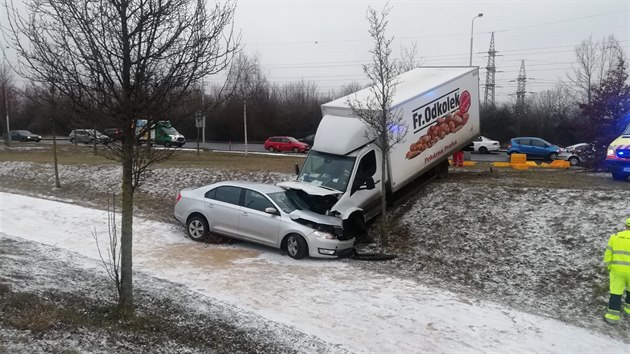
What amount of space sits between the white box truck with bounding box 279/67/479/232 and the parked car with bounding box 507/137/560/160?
2016 cm

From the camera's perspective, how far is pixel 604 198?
1202 centimetres

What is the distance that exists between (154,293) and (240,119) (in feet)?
188

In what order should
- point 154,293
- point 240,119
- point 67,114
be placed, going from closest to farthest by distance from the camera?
point 67,114, point 154,293, point 240,119

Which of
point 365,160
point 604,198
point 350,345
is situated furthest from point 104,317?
point 604,198

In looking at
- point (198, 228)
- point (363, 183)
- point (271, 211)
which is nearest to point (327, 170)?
point (363, 183)

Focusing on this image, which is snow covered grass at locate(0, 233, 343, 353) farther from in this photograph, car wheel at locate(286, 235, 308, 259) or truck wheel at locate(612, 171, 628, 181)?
truck wheel at locate(612, 171, 628, 181)

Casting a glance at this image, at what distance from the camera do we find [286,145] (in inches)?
1672

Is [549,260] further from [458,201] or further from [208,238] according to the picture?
[208,238]

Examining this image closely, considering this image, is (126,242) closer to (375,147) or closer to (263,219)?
(263,219)

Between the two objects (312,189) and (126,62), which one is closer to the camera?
(126,62)

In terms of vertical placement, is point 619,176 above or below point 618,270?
above

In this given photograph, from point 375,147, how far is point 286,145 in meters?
30.2

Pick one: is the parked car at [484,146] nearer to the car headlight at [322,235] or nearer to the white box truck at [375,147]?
the white box truck at [375,147]

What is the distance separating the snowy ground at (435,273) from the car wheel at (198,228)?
12.1 inches
